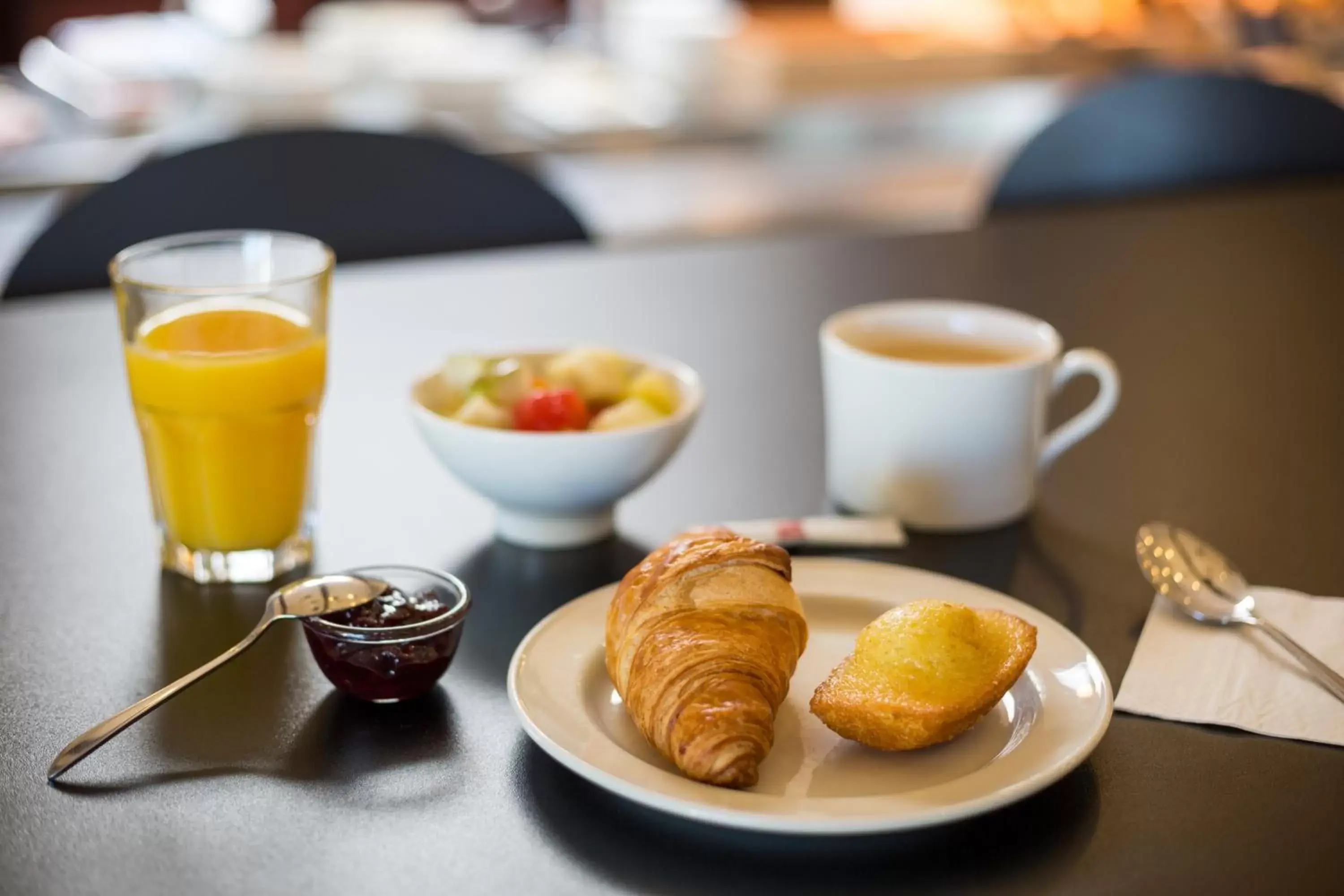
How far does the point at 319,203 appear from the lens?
1444mm

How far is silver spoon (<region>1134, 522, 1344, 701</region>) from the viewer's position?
0.72 metres

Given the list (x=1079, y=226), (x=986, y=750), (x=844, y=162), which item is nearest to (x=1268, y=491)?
(x=986, y=750)

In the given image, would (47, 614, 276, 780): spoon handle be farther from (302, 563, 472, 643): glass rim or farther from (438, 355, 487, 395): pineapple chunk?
(438, 355, 487, 395): pineapple chunk

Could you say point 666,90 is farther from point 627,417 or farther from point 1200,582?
point 1200,582

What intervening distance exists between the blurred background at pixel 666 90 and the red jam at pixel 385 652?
0.91 meters

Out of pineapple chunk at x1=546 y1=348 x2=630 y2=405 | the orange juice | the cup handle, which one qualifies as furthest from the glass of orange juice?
the cup handle

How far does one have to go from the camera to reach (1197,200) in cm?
157

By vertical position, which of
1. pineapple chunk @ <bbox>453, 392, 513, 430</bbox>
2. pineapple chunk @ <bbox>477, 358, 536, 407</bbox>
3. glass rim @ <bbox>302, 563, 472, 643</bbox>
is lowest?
glass rim @ <bbox>302, 563, 472, 643</bbox>

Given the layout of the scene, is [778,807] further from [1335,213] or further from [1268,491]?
[1335,213]

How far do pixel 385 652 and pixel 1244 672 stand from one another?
0.37 meters

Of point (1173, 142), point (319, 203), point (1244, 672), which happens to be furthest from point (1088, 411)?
point (1173, 142)

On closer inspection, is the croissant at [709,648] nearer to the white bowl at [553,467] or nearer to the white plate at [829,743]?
the white plate at [829,743]

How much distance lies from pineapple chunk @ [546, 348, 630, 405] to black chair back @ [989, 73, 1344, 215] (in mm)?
851

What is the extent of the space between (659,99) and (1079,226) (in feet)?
2.76
